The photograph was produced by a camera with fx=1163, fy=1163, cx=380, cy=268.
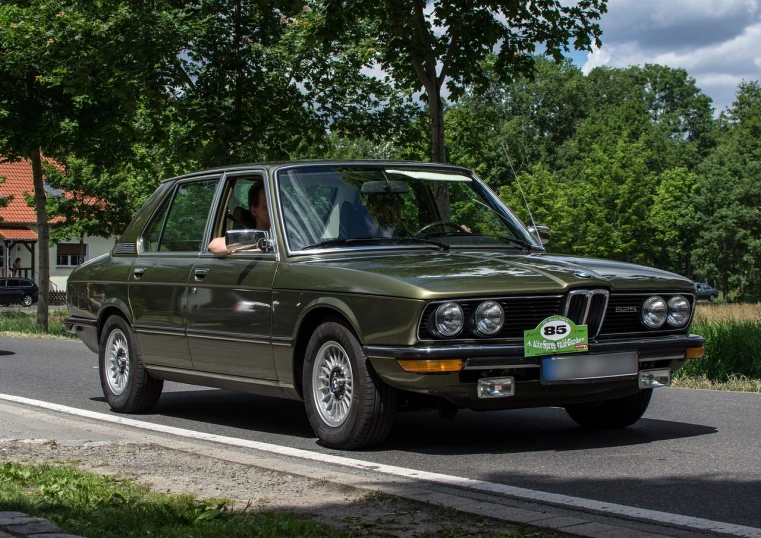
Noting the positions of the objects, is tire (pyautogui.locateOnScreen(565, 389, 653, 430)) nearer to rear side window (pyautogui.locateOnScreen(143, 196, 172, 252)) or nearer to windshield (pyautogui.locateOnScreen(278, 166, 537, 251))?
windshield (pyautogui.locateOnScreen(278, 166, 537, 251))

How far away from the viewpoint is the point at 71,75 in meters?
19.2

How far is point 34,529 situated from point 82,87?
15955 millimetres

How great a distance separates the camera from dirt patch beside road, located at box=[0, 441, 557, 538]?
15.8ft

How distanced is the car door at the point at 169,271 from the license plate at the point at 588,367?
9.79 feet

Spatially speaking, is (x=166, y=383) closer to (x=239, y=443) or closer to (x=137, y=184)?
(x=239, y=443)

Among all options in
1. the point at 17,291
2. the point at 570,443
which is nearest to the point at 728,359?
the point at 570,443

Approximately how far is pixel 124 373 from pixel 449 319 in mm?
3847

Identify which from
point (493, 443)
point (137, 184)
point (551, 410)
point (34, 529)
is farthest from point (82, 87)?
point (137, 184)

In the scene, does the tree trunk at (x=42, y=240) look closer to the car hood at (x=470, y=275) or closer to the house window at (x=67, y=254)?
the car hood at (x=470, y=275)

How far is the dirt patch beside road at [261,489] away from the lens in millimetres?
4805

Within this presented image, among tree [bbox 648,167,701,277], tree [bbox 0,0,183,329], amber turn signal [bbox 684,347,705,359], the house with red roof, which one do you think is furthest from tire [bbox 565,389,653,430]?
tree [bbox 648,167,701,277]

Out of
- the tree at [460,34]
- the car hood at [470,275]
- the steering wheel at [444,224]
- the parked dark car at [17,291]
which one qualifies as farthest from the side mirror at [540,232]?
the parked dark car at [17,291]

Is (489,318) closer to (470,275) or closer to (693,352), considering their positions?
(470,275)

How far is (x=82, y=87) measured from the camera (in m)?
19.3
